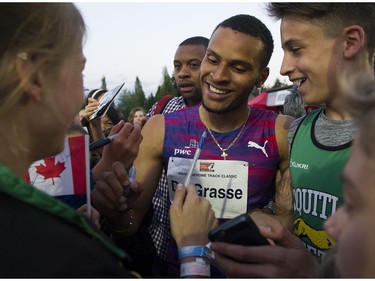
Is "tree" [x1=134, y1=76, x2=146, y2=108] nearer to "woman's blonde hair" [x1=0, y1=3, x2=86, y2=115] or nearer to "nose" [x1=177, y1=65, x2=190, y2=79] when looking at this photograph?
"nose" [x1=177, y1=65, x2=190, y2=79]

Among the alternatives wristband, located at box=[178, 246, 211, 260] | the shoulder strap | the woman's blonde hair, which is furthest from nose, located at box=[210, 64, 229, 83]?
the shoulder strap

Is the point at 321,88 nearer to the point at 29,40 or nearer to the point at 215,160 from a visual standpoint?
the point at 215,160

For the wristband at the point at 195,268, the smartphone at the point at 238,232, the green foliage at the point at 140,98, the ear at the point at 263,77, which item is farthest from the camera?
the green foliage at the point at 140,98

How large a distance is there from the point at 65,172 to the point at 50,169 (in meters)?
0.07

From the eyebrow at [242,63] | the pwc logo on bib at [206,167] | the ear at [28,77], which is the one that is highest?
the ear at [28,77]

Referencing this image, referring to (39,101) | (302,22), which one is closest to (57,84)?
(39,101)

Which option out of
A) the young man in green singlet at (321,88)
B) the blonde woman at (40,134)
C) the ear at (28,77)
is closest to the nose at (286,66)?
the young man in green singlet at (321,88)

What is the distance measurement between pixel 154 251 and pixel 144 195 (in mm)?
464

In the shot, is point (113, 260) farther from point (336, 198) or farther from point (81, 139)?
point (336, 198)

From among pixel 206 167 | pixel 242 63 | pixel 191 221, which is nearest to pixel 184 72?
pixel 242 63

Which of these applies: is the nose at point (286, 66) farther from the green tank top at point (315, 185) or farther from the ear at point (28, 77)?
the ear at point (28, 77)

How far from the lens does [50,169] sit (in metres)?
1.84

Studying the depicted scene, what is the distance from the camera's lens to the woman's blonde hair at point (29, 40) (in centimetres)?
111

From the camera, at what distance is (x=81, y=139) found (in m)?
1.89
